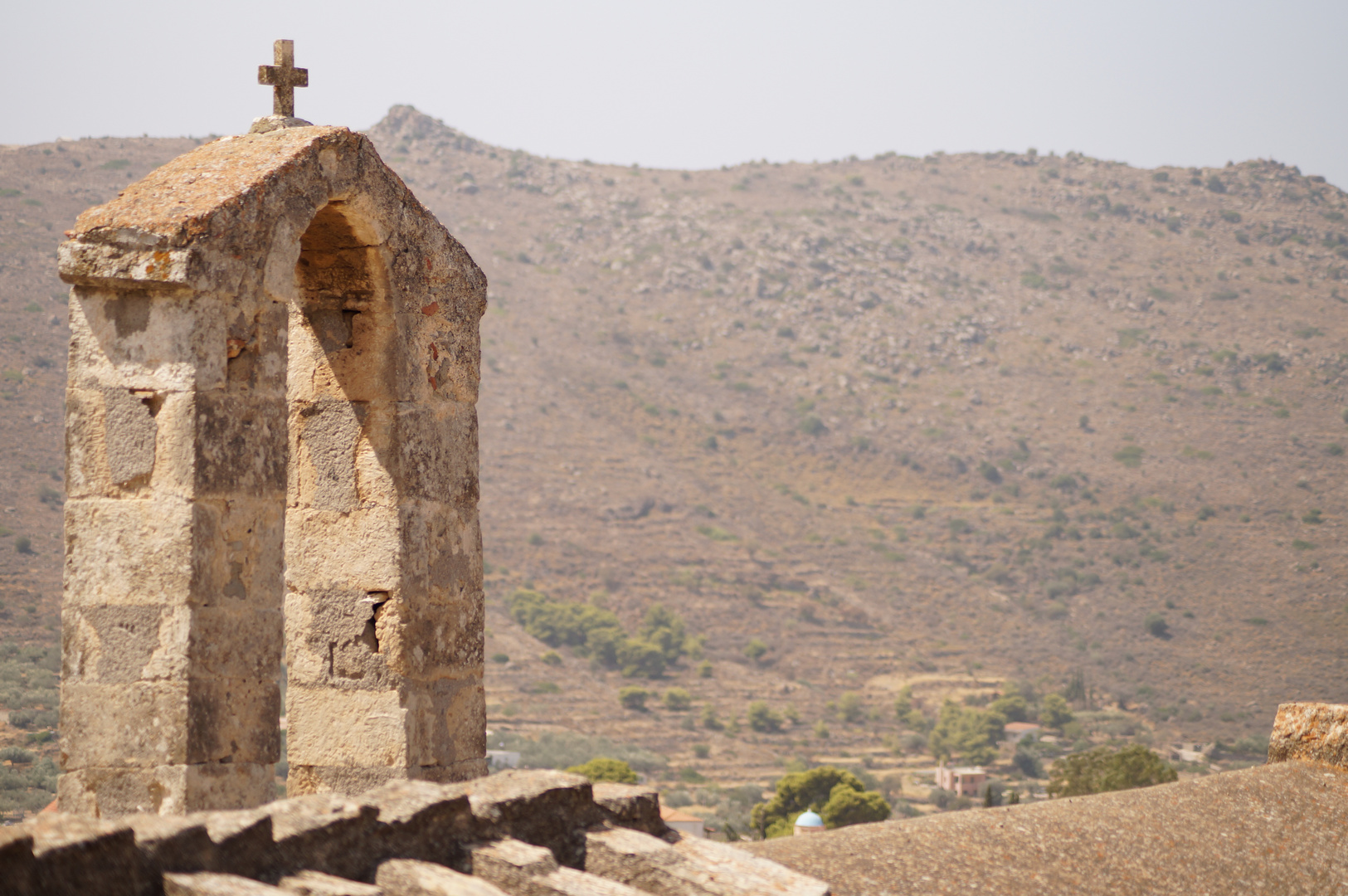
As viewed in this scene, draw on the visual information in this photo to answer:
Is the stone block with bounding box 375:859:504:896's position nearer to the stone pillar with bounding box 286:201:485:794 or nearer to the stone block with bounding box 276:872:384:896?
the stone block with bounding box 276:872:384:896

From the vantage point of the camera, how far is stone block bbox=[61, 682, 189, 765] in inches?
145

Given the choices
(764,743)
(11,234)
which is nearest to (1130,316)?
(764,743)

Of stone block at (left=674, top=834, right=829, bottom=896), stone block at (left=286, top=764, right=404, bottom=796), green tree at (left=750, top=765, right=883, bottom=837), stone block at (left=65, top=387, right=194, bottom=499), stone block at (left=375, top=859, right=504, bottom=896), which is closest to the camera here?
stone block at (left=375, top=859, right=504, bottom=896)

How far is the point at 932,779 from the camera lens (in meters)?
44.4

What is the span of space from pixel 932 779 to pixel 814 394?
33.1 meters

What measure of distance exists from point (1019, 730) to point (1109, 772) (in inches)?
923

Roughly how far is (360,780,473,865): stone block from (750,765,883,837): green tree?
99.1 feet

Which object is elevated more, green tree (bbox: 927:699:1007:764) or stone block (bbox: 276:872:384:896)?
stone block (bbox: 276:872:384:896)

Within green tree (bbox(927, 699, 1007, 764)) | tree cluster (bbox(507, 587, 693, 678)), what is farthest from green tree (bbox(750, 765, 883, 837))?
tree cluster (bbox(507, 587, 693, 678))

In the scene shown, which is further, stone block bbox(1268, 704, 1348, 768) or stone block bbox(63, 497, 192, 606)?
stone block bbox(1268, 704, 1348, 768)

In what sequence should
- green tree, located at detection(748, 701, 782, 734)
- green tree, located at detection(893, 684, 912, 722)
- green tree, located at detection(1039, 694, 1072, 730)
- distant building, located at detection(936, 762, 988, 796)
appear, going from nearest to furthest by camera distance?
distant building, located at detection(936, 762, 988, 796), green tree, located at detection(748, 701, 782, 734), green tree, located at detection(1039, 694, 1072, 730), green tree, located at detection(893, 684, 912, 722)

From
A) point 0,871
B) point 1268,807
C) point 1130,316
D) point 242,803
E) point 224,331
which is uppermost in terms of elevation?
point 1130,316

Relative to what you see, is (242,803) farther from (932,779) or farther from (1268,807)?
(932,779)

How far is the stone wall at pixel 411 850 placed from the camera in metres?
2.28
